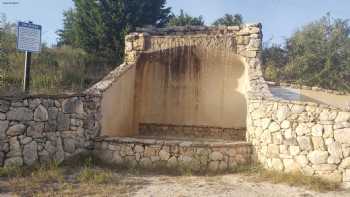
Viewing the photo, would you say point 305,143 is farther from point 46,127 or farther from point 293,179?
point 46,127

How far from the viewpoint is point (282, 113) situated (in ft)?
22.4

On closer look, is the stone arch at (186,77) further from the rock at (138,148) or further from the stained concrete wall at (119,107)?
the rock at (138,148)

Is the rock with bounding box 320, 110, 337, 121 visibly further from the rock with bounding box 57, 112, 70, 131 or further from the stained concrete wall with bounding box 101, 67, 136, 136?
the rock with bounding box 57, 112, 70, 131

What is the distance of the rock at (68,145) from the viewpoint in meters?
7.16

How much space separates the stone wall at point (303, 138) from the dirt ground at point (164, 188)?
25.1 inches

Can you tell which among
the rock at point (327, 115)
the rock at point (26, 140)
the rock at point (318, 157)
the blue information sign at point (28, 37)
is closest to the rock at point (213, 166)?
the rock at point (318, 157)

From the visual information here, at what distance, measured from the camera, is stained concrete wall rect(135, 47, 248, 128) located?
963 cm

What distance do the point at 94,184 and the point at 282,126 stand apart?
3765mm

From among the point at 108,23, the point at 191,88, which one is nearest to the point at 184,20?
the point at 108,23

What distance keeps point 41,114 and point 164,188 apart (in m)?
2.95

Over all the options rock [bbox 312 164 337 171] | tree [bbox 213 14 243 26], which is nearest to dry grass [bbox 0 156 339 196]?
rock [bbox 312 164 337 171]

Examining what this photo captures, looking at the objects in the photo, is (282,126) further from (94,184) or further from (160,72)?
(160,72)

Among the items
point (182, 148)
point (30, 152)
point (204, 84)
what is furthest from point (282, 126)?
point (30, 152)

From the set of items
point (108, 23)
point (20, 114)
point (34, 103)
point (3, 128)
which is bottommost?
point (3, 128)
